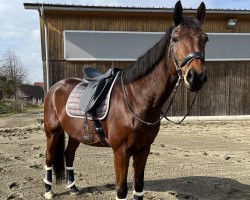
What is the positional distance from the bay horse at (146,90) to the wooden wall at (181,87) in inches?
309

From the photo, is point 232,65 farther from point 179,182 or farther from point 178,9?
point 178,9

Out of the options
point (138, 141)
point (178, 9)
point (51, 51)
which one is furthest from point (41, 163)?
point (51, 51)

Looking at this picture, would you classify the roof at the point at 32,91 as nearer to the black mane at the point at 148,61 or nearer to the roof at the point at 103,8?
the roof at the point at 103,8

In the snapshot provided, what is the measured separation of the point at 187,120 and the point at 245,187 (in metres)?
7.51

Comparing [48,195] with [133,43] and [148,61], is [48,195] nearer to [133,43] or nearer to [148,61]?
[148,61]

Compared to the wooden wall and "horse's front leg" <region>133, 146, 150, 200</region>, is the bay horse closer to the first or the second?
"horse's front leg" <region>133, 146, 150, 200</region>

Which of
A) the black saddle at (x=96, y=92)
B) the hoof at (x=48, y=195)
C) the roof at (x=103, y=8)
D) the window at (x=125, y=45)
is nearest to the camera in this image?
the black saddle at (x=96, y=92)

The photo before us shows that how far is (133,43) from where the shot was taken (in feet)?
38.3

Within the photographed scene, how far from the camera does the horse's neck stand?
8.97 feet

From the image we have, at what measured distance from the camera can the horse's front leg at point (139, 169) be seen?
3.17 metres

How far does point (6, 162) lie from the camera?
5.88 metres

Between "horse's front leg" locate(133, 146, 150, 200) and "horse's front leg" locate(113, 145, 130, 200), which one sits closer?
"horse's front leg" locate(113, 145, 130, 200)

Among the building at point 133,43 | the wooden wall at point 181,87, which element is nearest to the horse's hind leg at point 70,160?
the building at point 133,43

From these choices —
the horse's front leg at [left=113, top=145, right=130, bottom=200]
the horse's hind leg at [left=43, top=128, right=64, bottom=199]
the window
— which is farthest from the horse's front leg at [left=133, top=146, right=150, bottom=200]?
the window
